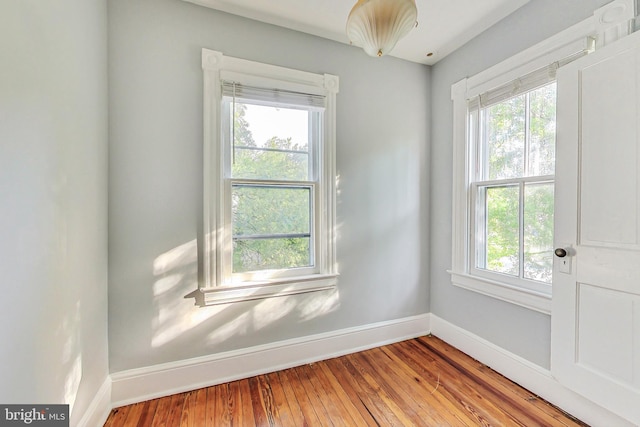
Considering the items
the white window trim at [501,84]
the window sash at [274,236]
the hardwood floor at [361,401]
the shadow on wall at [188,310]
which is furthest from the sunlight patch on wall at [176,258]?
the white window trim at [501,84]

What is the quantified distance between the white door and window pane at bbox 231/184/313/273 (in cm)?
166

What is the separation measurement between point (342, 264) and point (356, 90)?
1501mm

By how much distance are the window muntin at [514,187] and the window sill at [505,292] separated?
0.26 feet

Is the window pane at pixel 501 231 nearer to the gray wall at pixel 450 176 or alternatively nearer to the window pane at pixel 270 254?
the gray wall at pixel 450 176

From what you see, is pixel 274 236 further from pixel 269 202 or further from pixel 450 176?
pixel 450 176

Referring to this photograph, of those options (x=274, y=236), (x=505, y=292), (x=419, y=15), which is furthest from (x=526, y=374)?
(x=419, y=15)

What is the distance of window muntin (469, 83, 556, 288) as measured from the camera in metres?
1.77

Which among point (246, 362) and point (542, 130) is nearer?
point (542, 130)

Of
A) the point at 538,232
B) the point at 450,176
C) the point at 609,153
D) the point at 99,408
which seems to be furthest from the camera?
the point at 450,176

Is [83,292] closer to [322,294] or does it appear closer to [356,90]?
[322,294]

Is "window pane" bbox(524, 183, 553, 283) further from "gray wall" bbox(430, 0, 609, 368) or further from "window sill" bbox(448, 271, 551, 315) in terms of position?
"gray wall" bbox(430, 0, 609, 368)

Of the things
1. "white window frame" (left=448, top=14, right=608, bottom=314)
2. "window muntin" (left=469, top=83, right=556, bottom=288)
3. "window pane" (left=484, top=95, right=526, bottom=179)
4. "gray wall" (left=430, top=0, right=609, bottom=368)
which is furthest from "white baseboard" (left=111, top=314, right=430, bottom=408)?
"window pane" (left=484, top=95, right=526, bottom=179)

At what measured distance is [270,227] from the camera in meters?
2.05

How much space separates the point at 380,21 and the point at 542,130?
54.2 inches
